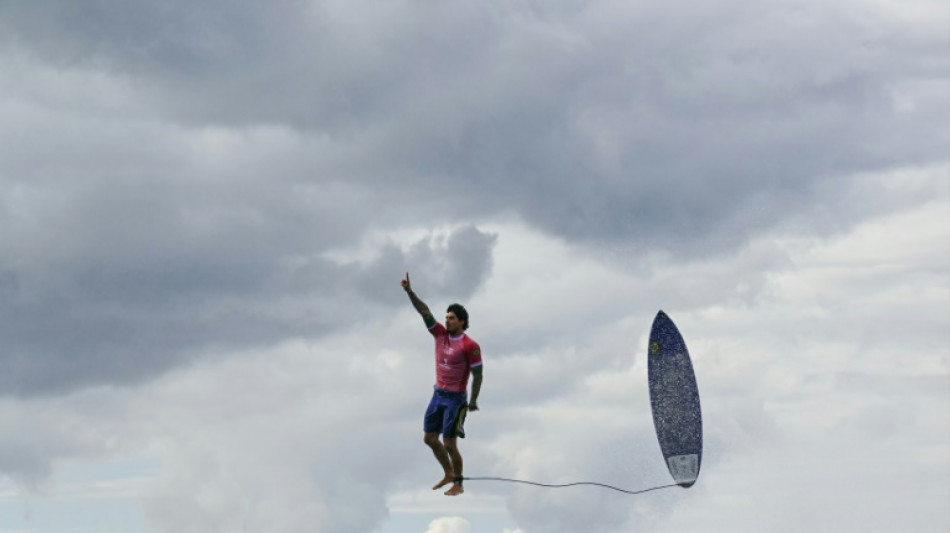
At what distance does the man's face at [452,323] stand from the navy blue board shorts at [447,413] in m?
1.96

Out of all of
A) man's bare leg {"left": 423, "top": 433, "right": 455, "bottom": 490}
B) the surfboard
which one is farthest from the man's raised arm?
the surfboard

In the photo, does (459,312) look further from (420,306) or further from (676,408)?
(676,408)

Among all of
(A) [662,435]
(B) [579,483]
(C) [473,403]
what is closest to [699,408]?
(A) [662,435]

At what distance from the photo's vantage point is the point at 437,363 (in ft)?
103

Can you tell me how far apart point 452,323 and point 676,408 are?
13036mm

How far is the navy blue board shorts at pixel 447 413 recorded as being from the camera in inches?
1238

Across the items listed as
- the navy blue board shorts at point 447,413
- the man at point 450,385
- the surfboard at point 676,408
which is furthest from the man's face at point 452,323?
the surfboard at point 676,408

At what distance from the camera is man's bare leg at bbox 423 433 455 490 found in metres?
31.8

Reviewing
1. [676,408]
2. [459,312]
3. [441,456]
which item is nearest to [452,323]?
[459,312]

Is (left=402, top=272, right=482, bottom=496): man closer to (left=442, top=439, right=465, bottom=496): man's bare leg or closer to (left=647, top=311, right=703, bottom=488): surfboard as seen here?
(left=442, top=439, right=465, bottom=496): man's bare leg

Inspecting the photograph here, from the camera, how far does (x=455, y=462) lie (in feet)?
104

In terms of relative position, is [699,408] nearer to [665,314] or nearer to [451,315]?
[665,314]

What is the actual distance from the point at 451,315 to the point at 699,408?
13560 mm

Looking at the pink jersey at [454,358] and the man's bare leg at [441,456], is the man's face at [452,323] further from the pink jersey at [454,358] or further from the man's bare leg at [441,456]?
the man's bare leg at [441,456]
